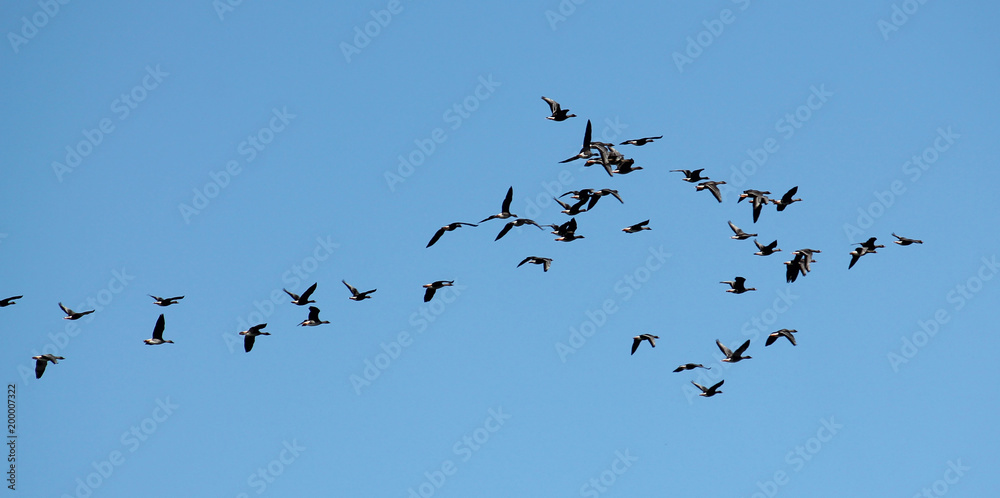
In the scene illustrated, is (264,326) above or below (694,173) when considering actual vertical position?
below

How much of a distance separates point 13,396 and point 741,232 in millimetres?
39505

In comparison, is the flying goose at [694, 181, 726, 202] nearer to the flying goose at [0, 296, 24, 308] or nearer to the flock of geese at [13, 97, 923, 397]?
the flock of geese at [13, 97, 923, 397]

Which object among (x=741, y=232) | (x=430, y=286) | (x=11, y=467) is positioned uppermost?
(x=741, y=232)

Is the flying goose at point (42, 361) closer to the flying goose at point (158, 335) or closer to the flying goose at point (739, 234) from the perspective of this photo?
the flying goose at point (158, 335)

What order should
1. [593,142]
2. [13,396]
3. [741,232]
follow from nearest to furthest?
[593,142], [741,232], [13,396]

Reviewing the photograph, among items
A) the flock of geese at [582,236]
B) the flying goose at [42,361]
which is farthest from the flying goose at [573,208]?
the flying goose at [42,361]

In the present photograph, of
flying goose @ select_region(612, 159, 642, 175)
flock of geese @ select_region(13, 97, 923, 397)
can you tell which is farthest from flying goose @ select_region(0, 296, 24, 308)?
flying goose @ select_region(612, 159, 642, 175)

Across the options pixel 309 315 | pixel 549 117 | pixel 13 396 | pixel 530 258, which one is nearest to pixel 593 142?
pixel 549 117

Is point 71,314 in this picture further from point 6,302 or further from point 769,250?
point 769,250

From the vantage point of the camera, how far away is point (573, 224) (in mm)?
72812

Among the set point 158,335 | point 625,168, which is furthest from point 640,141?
point 158,335

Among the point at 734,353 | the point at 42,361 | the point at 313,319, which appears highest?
the point at 734,353

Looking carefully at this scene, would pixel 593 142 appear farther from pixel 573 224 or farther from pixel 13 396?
pixel 13 396

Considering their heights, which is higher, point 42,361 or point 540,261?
point 540,261
